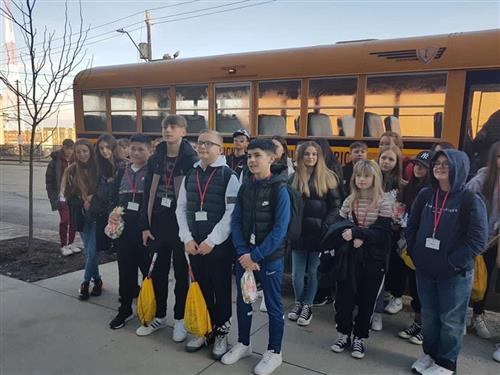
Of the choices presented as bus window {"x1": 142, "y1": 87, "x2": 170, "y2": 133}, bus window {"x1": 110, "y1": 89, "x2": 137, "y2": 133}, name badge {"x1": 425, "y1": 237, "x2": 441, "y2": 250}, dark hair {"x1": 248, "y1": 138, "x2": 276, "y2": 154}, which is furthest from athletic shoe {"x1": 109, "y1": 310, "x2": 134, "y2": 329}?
bus window {"x1": 110, "y1": 89, "x2": 137, "y2": 133}

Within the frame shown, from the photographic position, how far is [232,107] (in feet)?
26.0

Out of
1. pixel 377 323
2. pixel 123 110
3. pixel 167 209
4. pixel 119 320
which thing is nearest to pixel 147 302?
pixel 119 320

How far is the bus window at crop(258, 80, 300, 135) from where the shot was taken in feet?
24.0

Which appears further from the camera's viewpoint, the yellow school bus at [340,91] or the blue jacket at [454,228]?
the yellow school bus at [340,91]

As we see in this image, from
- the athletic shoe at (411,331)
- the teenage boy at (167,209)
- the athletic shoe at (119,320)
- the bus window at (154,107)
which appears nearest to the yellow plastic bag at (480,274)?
the athletic shoe at (411,331)

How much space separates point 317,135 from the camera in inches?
282

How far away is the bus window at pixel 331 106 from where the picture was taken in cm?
683

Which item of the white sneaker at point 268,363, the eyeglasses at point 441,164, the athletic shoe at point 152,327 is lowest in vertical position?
the athletic shoe at point 152,327

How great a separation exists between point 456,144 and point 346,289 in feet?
13.4

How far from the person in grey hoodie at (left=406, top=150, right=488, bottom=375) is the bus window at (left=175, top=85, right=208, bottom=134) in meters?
6.03

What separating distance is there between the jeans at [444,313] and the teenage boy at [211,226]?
1486 millimetres

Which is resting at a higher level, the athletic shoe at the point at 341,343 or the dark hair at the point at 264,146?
the dark hair at the point at 264,146

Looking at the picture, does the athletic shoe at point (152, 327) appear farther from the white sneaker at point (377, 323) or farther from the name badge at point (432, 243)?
the name badge at point (432, 243)

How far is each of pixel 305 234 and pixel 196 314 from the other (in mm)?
1238
